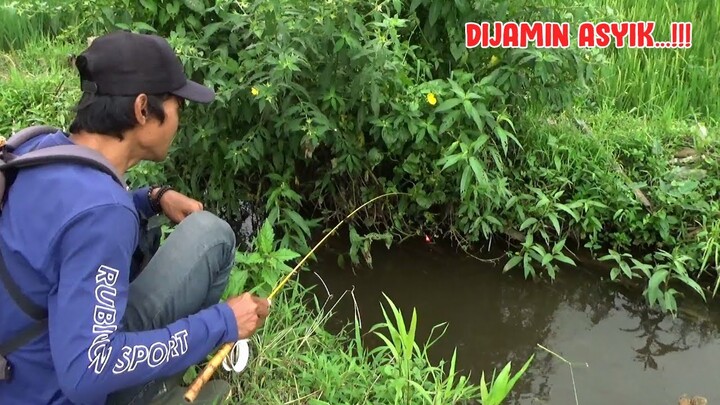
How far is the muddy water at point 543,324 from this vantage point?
3.21 meters

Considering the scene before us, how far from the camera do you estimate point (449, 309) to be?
12.0 feet

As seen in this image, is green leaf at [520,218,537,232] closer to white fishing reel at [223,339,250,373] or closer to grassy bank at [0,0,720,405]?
grassy bank at [0,0,720,405]

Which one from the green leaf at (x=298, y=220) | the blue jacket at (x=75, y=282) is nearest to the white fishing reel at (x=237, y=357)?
the blue jacket at (x=75, y=282)

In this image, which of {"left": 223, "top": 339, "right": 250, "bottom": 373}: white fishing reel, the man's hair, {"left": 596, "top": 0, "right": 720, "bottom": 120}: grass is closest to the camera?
the man's hair

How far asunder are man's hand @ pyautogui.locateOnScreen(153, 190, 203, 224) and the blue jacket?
2.37 ft

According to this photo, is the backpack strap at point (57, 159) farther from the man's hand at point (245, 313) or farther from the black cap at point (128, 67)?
the man's hand at point (245, 313)

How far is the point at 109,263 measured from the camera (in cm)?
169

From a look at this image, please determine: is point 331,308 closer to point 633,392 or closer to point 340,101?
point 340,101

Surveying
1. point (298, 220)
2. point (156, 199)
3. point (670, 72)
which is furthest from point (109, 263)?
point (670, 72)

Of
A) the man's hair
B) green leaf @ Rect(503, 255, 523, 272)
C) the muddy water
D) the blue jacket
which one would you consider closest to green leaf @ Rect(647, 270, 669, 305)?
the muddy water

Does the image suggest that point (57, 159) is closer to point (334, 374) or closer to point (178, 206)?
point (178, 206)

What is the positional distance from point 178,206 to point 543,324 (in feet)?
6.58

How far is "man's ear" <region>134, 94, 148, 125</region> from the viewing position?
1900 mm

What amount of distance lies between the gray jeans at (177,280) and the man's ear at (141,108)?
413 mm
